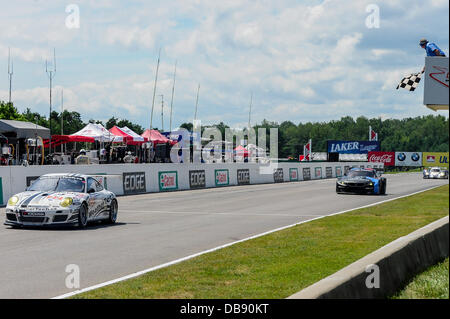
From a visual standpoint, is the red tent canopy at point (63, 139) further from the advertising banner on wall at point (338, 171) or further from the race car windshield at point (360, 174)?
the advertising banner on wall at point (338, 171)

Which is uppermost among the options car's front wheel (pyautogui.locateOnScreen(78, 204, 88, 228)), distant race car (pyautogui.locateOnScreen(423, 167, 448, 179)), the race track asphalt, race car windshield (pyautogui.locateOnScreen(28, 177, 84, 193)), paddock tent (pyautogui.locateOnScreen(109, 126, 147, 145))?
paddock tent (pyautogui.locateOnScreen(109, 126, 147, 145))

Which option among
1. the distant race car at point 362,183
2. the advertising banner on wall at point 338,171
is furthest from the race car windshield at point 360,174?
the advertising banner on wall at point 338,171

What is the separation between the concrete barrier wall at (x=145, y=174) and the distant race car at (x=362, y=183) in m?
8.70

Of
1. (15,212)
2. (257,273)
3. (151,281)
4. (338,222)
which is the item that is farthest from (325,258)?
(15,212)

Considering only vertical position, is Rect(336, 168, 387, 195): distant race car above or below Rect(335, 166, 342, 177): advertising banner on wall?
above

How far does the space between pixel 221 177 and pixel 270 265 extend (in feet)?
104

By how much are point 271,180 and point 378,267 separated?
42.2 meters

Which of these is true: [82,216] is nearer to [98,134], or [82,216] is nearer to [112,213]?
[112,213]

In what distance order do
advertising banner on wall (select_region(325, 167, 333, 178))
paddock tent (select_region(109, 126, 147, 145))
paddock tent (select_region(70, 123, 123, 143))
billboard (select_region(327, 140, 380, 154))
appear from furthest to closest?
1. billboard (select_region(327, 140, 380, 154))
2. advertising banner on wall (select_region(325, 167, 333, 178))
3. paddock tent (select_region(109, 126, 147, 145))
4. paddock tent (select_region(70, 123, 123, 143))

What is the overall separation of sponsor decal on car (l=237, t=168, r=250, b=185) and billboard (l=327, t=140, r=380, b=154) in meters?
38.0

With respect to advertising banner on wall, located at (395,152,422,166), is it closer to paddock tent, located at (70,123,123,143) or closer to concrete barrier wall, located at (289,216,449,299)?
paddock tent, located at (70,123,123,143)

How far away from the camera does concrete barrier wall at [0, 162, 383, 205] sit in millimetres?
24797

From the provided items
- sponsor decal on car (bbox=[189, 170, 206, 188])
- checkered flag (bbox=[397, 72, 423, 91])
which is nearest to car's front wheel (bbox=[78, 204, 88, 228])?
checkered flag (bbox=[397, 72, 423, 91])

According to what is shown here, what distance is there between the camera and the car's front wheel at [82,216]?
641 inches
